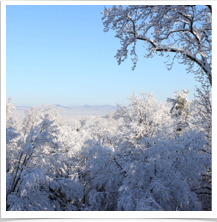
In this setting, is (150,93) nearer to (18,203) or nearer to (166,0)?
(166,0)

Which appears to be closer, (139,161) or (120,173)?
(139,161)

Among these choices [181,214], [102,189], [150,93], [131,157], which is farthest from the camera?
[150,93]

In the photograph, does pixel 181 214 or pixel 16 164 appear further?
pixel 16 164

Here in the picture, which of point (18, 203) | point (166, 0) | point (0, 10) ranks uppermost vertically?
point (166, 0)

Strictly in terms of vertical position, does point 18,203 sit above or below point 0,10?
below

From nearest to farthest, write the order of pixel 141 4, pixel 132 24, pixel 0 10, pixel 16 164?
pixel 0 10 → pixel 141 4 → pixel 132 24 → pixel 16 164

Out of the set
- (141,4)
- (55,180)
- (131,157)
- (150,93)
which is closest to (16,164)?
(55,180)

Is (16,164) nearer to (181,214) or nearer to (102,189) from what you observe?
(102,189)

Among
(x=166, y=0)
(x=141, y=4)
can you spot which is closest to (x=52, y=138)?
(x=141, y=4)

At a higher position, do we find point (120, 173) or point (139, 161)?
point (139, 161)
